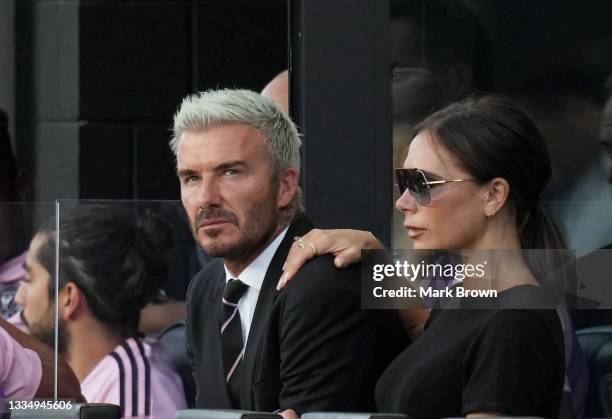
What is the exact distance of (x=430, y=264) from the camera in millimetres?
3729

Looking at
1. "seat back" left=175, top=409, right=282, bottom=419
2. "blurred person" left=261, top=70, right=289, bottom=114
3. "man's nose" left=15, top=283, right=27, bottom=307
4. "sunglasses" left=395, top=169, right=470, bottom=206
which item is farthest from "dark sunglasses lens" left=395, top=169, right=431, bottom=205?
"blurred person" left=261, top=70, right=289, bottom=114

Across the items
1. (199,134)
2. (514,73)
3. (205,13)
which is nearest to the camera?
(514,73)

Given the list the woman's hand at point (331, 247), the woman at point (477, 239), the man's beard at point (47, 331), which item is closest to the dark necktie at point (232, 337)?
the woman's hand at point (331, 247)

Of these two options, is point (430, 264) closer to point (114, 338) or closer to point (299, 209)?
point (299, 209)

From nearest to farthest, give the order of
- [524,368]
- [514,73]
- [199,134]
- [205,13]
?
[524,368] < [514,73] < [199,134] < [205,13]

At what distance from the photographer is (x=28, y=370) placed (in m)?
4.14

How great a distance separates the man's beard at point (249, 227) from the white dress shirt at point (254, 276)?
0.8 inches

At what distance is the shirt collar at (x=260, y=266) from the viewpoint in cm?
395

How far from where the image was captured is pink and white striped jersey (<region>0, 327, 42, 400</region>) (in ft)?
13.5

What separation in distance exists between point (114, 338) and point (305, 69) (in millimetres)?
826

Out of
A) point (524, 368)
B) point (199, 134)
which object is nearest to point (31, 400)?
point (199, 134)

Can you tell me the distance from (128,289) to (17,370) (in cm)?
33

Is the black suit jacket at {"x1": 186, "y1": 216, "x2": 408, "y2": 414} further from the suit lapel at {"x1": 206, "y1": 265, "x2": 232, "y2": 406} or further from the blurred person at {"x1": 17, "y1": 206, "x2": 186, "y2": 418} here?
the blurred person at {"x1": 17, "y1": 206, "x2": 186, "y2": 418}

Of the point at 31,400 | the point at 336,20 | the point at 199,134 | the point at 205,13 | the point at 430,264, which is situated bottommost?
the point at 31,400
